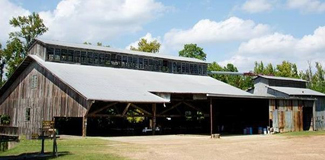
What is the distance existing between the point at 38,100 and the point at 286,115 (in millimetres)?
23441

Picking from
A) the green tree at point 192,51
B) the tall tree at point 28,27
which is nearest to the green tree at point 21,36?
the tall tree at point 28,27

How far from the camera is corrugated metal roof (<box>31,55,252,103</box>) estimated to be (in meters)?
28.7

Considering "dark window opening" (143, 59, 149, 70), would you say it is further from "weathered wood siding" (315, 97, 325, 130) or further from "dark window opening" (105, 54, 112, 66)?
"weathered wood siding" (315, 97, 325, 130)

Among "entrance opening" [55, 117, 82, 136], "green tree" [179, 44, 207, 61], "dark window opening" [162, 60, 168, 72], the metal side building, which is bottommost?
"entrance opening" [55, 117, 82, 136]

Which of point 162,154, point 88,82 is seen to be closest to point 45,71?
point 88,82

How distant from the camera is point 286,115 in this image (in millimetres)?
36562

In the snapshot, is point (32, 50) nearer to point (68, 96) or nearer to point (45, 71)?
point (45, 71)

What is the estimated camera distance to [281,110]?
1416 inches

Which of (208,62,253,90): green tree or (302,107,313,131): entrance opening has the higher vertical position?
(208,62,253,90): green tree

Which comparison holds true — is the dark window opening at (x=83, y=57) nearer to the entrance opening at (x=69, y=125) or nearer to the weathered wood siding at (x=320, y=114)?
the entrance opening at (x=69, y=125)

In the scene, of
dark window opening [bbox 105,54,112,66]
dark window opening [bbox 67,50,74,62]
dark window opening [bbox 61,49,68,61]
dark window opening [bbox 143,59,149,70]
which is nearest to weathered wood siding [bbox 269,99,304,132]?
dark window opening [bbox 143,59,149,70]

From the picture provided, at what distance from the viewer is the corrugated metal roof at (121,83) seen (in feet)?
94.2

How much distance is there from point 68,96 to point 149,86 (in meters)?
7.53

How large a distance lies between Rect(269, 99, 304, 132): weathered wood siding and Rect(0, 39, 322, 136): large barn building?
7.8 inches
